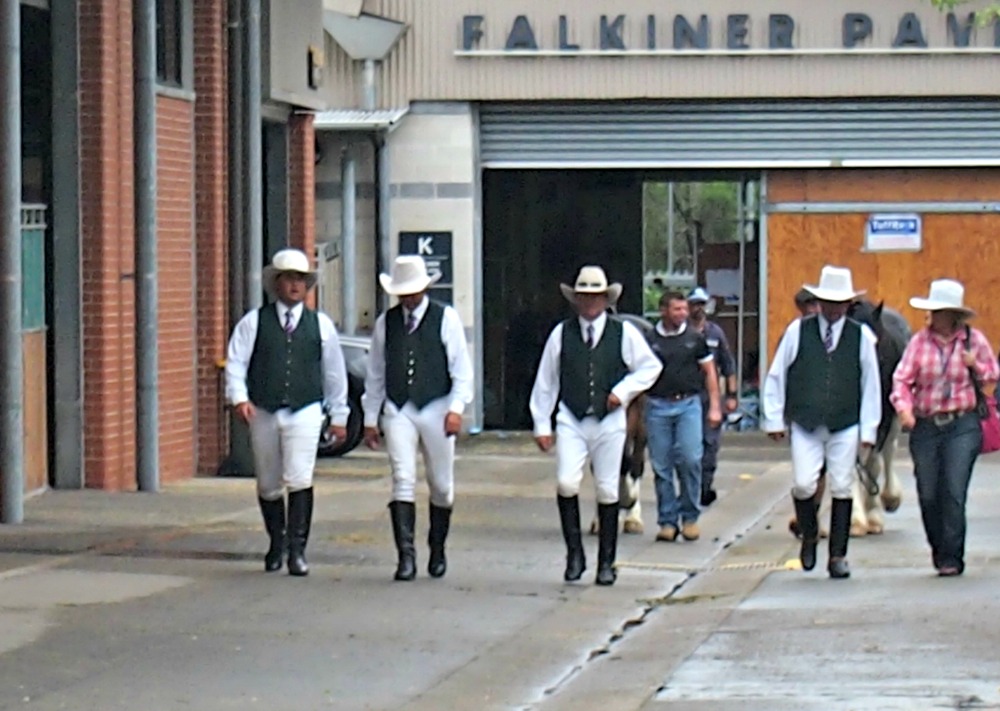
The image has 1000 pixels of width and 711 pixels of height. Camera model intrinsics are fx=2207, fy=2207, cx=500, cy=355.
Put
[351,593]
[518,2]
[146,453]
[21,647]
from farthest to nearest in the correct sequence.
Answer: [518,2] < [146,453] < [351,593] < [21,647]

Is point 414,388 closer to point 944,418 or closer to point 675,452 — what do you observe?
point 944,418

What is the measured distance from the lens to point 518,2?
2600cm

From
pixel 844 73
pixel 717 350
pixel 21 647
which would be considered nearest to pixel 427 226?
pixel 844 73

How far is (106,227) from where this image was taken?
54.4 feet

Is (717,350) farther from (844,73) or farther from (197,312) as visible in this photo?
(844,73)

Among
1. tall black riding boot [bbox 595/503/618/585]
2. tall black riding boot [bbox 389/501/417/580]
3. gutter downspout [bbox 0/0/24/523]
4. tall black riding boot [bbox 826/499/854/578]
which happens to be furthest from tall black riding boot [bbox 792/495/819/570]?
gutter downspout [bbox 0/0/24/523]

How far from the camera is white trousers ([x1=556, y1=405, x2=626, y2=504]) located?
12.5m

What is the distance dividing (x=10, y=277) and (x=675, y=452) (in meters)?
4.61

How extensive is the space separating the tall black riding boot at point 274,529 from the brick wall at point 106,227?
424 cm

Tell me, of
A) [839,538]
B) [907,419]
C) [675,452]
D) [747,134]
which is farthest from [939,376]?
[747,134]

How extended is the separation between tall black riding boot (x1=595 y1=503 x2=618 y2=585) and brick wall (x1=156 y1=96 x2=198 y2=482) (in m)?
6.26

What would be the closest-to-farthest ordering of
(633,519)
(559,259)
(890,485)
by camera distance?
(633,519) → (890,485) → (559,259)

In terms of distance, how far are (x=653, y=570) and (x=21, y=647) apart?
4.83 metres

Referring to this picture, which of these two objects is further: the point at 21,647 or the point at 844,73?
the point at 844,73
